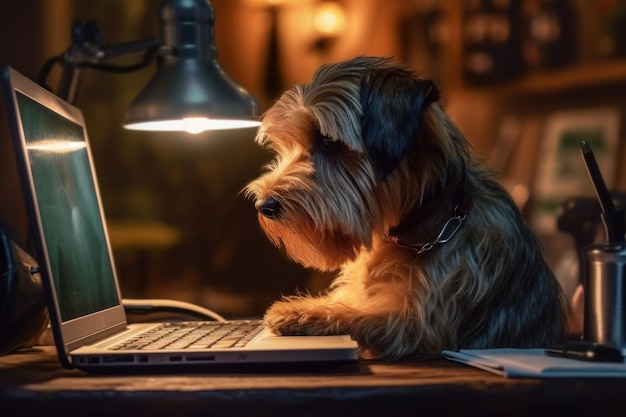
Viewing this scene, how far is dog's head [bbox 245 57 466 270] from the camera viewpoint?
1.41m

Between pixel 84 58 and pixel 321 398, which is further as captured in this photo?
pixel 84 58

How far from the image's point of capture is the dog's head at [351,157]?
4.63 feet

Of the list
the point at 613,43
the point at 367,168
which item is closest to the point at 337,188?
the point at 367,168

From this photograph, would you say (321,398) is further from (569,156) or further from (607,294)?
(569,156)

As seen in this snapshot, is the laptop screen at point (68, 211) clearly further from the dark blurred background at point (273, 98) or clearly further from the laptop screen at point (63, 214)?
the dark blurred background at point (273, 98)

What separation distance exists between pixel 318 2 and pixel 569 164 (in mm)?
1614

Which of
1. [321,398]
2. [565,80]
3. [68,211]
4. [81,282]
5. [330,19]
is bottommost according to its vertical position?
[321,398]

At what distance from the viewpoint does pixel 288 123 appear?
60.1 inches

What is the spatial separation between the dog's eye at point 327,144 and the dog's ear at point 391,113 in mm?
70

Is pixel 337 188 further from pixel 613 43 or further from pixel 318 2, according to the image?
pixel 318 2

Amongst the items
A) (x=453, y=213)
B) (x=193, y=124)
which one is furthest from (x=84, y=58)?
(x=453, y=213)

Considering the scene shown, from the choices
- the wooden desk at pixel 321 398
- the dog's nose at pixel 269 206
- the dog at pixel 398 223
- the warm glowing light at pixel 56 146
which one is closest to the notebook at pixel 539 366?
the wooden desk at pixel 321 398

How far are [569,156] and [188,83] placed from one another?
2.55 m

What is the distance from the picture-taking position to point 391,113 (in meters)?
1.40
